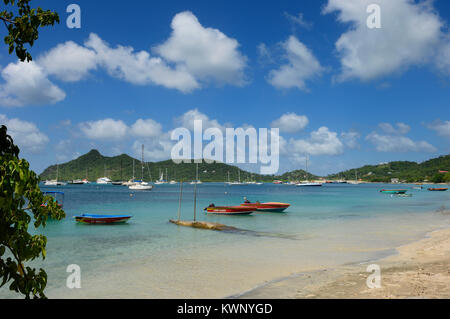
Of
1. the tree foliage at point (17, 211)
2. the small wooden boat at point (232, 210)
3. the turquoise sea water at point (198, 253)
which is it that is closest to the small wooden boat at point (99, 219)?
the turquoise sea water at point (198, 253)

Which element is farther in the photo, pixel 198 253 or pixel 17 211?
pixel 198 253

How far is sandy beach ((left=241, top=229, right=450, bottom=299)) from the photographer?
1188 centimetres

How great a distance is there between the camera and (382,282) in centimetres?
1345

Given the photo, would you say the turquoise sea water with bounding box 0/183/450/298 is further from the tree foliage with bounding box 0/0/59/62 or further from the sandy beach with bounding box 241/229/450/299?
the tree foliage with bounding box 0/0/59/62

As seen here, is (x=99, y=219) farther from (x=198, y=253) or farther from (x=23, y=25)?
(x=23, y=25)

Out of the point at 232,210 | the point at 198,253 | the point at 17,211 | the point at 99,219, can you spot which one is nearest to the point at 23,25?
the point at 17,211

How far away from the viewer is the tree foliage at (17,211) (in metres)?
3.17

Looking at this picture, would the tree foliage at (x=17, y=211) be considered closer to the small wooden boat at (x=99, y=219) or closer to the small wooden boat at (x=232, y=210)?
the small wooden boat at (x=99, y=219)

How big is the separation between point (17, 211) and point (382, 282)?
540 inches
